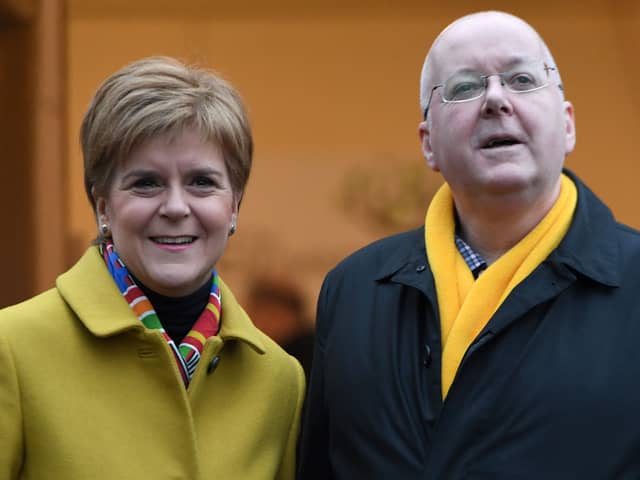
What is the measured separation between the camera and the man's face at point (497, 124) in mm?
2445

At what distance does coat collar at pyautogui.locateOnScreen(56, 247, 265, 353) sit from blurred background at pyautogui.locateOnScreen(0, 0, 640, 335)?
8.13ft

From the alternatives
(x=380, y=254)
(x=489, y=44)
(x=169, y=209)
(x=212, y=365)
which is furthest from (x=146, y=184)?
(x=489, y=44)

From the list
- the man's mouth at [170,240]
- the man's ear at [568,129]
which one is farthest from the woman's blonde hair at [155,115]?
the man's ear at [568,129]

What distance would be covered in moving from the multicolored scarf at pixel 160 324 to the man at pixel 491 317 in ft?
0.99

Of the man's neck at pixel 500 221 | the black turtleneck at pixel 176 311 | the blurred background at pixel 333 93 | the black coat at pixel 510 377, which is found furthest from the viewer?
the blurred background at pixel 333 93

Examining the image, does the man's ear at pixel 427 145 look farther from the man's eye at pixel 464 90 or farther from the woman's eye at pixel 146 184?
the woman's eye at pixel 146 184

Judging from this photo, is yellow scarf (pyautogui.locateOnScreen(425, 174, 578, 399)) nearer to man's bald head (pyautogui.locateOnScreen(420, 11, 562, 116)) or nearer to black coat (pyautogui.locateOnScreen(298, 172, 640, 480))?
black coat (pyautogui.locateOnScreen(298, 172, 640, 480))

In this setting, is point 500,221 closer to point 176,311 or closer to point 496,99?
point 496,99

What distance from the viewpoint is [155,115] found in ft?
8.18

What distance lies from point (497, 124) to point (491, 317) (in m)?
0.43

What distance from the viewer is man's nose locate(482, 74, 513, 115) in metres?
2.45

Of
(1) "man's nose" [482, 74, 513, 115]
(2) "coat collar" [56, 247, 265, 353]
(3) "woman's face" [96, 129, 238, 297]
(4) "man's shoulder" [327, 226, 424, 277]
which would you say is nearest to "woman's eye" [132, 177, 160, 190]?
(3) "woman's face" [96, 129, 238, 297]

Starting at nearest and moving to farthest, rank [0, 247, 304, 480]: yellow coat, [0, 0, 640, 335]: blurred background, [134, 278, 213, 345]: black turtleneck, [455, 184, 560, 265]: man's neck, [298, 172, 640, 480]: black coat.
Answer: [298, 172, 640, 480]: black coat → [0, 247, 304, 480]: yellow coat → [455, 184, 560, 265]: man's neck → [134, 278, 213, 345]: black turtleneck → [0, 0, 640, 335]: blurred background

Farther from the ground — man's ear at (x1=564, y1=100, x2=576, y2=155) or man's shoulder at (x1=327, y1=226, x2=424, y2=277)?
man's ear at (x1=564, y1=100, x2=576, y2=155)
